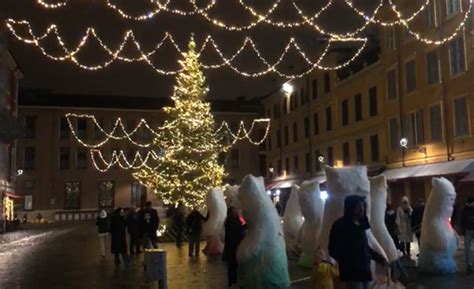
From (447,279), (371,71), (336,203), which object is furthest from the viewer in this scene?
(371,71)

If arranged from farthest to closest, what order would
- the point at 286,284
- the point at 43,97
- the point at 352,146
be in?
the point at 43,97, the point at 352,146, the point at 286,284

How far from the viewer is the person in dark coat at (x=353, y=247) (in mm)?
7031

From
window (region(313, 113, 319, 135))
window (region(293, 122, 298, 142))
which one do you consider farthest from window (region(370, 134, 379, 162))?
window (region(293, 122, 298, 142))

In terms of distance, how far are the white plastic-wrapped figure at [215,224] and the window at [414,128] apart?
13.6 meters

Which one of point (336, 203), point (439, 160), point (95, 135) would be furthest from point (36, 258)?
point (95, 135)

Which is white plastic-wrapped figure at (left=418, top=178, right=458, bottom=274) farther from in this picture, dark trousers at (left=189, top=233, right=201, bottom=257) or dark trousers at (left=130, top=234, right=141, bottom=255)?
dark trousers at (left=130, top=234, right=141, bottom=255)

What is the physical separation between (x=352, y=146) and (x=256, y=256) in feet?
98.5

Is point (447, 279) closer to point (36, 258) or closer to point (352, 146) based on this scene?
point (36, 258)

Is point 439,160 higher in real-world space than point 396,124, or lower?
lower

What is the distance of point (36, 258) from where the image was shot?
21516 millimetres

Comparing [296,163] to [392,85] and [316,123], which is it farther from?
[392,85]

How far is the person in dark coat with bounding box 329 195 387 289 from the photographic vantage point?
23.1 feet

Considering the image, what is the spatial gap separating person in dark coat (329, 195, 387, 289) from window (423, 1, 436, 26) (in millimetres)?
25005

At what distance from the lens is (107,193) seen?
6712cm
